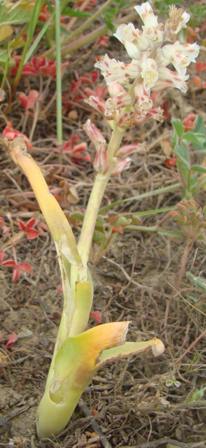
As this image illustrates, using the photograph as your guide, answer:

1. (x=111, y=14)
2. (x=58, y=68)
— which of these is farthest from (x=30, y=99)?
(x=111, y=14)

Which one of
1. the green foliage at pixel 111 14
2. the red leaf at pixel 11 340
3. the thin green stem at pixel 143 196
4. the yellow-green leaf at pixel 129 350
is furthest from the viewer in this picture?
the green foliage at pixel 111 14

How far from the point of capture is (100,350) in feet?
3.67

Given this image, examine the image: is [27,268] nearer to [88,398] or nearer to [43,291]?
[43,291]

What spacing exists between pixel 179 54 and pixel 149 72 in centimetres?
5

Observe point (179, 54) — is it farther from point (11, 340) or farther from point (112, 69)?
point (11, 340)

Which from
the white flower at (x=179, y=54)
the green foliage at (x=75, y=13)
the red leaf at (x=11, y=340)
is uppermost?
the white flower at (x=179, y=54)

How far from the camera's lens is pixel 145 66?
1161mm

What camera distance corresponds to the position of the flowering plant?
1.14 metres

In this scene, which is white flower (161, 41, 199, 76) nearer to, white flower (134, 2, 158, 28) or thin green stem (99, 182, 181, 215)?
white flower (134, 2, 158, 28)

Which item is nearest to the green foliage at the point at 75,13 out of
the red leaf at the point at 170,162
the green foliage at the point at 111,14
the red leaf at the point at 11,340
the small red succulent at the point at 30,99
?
the green foliage at the point at 111,14

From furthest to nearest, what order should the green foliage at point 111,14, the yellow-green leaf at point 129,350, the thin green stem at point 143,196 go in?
the green foliage at point 111,14
the thin green stem at point 143,196
the yellow-green leaf at point 129,350

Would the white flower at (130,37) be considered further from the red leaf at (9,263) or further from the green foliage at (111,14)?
the green foliage at (111,14)

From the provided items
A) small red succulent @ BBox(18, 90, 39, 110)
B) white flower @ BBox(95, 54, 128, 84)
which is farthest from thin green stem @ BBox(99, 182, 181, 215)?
white flower @ BBox(95, 54, 128, 84)

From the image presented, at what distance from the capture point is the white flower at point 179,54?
1.17 m
